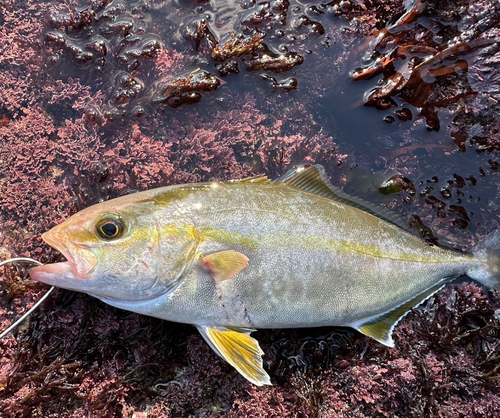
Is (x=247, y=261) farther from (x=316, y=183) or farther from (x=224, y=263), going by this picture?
(x=316, y=183)

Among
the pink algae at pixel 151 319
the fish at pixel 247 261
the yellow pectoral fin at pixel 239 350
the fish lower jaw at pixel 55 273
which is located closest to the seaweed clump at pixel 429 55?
the pink algae at pixel 151 319

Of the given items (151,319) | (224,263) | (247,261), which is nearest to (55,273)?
(151,319)

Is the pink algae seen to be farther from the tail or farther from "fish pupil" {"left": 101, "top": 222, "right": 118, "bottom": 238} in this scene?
"fish pupil" {"left": 101, "top": 222, "right": 118, "bottom": 238}

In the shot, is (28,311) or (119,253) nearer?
(119,253)

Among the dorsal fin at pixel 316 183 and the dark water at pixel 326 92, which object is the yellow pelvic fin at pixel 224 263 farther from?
Answer: the dark water at pixel 326 92

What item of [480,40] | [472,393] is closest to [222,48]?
[480,40]

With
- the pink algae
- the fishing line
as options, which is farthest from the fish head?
the pink algae
